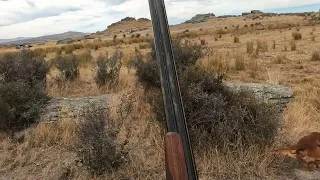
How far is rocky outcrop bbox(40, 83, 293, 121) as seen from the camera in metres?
5.61

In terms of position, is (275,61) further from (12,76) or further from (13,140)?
(13,140)

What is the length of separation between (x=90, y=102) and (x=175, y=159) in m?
4.79

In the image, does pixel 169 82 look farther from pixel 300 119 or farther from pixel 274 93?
pixel 274 93

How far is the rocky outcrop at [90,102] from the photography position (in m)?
5.61

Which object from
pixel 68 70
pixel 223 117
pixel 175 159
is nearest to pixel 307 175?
pixel 223 117

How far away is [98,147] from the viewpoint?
3957mm

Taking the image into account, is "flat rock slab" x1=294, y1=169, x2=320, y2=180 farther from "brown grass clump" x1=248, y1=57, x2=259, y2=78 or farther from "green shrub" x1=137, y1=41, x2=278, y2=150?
"brown grass clump" x1=248, y1=57, x2=259, y2=78

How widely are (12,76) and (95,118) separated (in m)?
4.10

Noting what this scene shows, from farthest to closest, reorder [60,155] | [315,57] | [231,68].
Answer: [315,57] < [231,68] < [60,155]

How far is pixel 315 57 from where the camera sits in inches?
493

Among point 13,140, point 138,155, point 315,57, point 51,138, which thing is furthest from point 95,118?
point 315,57

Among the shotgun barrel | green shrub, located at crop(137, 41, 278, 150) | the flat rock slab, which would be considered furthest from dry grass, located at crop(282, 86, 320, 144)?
the shotgun barrel

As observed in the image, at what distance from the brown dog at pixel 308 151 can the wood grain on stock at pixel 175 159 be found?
7.54 feet

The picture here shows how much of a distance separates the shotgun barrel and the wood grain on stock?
0.02 m
